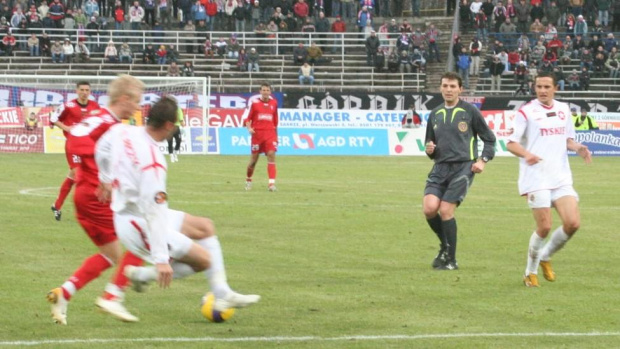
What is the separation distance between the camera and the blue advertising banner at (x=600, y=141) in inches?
1591

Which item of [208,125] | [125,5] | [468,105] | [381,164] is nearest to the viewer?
[468,105]

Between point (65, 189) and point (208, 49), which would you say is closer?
point (65, 189)

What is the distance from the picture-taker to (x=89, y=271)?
9172 mm

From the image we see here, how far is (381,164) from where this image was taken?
34.2 metres

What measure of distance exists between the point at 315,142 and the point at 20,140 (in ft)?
32.2

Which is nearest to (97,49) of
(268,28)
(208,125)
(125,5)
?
(125,5)

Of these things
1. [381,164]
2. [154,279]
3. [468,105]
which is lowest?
[381,164]

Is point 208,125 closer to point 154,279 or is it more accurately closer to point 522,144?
point 522,144

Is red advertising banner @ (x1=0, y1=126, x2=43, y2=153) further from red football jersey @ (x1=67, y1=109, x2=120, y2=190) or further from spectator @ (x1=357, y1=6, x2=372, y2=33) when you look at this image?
red football jersey @ (x1=67, y1=109, x2=120, y2=190)

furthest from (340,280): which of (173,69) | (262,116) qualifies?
(173,69)

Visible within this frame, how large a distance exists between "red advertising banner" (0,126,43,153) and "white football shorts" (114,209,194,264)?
99.2 feet

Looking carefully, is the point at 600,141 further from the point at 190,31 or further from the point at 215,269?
the point at 215,269

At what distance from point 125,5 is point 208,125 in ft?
52.1

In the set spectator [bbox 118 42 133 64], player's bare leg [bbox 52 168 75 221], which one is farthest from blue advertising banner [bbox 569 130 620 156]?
player's bare leg [bbox 52 168 75 221]
